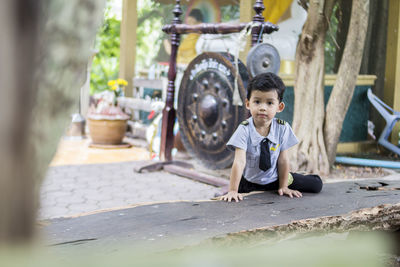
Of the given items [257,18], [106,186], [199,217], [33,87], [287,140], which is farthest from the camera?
[106,186]

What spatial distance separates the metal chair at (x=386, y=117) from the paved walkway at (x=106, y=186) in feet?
7.94

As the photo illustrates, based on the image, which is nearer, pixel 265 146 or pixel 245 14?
pixel 265 146

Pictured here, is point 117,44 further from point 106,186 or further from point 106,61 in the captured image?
point 106,186

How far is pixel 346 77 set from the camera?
5094mm

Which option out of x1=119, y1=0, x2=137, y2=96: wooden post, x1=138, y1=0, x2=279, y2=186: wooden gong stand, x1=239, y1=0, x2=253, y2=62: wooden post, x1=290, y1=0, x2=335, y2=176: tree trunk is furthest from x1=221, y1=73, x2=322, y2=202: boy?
x1=119, y1=0, x2=137, y2=96: wooden post

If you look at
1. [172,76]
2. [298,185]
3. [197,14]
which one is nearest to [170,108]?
[172,76]

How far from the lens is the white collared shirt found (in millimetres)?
2885

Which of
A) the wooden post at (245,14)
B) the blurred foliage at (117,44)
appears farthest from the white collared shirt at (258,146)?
the blurred foliage at (117,44)

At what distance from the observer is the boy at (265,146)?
282 centimetres

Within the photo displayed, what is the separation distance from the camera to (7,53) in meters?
0.41

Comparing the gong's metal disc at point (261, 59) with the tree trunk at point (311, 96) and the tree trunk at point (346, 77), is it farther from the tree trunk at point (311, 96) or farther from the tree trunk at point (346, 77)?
the tree trunk at point (346, 77)

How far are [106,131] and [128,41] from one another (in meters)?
1.90

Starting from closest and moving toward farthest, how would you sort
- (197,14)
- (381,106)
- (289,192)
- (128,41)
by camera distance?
(289,192) → (381,106) → (128,41) → (197,14)

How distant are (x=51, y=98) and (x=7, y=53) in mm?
93
